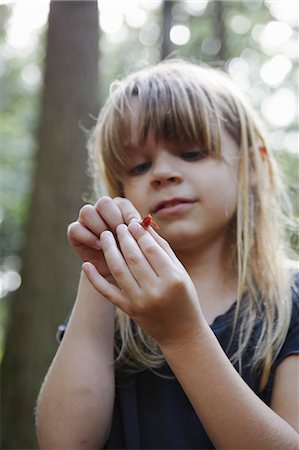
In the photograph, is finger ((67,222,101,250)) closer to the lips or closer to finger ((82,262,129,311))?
finger ((82,262,129,311))

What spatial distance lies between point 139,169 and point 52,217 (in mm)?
2701

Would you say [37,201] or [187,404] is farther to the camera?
[37,201]

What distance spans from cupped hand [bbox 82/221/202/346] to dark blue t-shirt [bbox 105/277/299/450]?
1.33 ft

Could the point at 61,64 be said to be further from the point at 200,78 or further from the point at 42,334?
the point at 200,78

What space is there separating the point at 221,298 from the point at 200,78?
0.72 m

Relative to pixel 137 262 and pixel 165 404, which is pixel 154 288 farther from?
pixel 165 404

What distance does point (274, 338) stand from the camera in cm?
140

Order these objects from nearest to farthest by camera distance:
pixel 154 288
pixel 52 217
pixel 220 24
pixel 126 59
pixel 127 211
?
pixel 154 288 → pixel 127 211 → pixel 52 217 → pixel 220 24 → pixel 126 59

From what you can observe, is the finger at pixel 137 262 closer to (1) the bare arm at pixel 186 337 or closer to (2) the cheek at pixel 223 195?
(1) the bare arm at pixel 186 337

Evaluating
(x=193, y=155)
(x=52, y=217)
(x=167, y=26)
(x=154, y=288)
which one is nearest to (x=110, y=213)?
(x=154, y=288)

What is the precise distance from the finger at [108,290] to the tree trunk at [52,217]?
9.61ft

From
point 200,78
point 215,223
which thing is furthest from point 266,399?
point 200,78

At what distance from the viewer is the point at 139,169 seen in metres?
1.62

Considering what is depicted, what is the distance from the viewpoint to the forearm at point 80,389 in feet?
4.58
